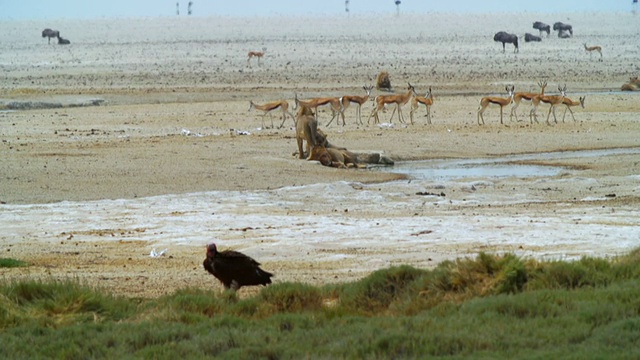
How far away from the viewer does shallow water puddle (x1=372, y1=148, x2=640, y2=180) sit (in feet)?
65.0

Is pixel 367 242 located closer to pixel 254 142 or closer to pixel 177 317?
pixel 177 317

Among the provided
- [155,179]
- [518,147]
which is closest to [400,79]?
[518,147]

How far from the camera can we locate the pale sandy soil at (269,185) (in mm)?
12414

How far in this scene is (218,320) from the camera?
28.0 feet

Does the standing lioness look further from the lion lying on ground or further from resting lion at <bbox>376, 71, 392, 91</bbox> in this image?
resting lion at <bbox>376, 71, 392, 91</bbox>

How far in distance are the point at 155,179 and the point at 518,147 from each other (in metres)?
9.05

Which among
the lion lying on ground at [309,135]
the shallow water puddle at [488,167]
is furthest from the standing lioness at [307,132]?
the shallow water puddle at [488,167]

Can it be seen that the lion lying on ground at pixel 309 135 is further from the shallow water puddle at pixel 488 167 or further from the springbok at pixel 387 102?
the springbok at pixel 387 102

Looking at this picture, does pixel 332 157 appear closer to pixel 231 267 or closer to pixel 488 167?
pixel 488 167

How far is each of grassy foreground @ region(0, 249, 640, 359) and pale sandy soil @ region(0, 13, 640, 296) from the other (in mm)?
1328

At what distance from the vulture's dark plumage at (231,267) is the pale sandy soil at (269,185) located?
102cm

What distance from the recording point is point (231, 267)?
959 centimetres

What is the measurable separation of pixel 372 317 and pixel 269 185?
9.48 m

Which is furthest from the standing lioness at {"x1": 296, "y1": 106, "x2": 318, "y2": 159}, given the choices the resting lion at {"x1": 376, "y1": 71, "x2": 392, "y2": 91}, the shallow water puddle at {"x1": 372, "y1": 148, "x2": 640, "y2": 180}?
the resting lion at {"x1": 376, "y1": 71, "x2": 392, "y2": 91}
